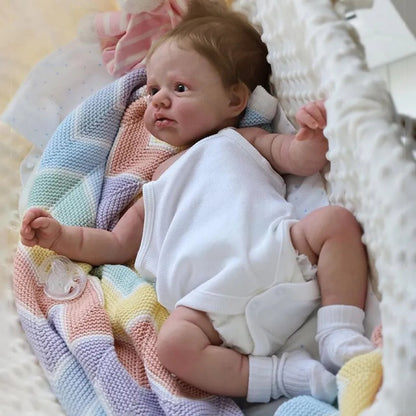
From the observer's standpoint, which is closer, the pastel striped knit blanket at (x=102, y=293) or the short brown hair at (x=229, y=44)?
the pastel striped knit blanket at (x=102, y=293)

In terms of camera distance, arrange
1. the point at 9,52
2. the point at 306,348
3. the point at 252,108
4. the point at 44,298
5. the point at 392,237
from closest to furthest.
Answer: the point at 392,237 → the point at 306,348 → the point at 44,298 → the point at 252,108 → the point at 9,52

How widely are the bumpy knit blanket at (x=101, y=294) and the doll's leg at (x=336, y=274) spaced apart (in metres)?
0.16

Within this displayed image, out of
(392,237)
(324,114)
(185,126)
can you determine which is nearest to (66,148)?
(185,126)

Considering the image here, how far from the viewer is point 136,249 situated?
4.10 ft

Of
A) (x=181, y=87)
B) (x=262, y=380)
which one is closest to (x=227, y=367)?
(x=262, y=380)

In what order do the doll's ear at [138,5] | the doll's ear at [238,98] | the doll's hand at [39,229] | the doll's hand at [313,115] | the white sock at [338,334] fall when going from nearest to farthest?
the white sock at [338,334] < the doll's hand at [313,115] < the doll's hand at [39,229] < the doll's ear at [238,98] < the doll's ear at [138,5]

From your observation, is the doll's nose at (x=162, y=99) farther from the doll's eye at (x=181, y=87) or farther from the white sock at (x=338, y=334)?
the white sock at (x=338, y=334)

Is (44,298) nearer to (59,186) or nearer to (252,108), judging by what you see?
(59,186)

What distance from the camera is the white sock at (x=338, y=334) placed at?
0.92 m

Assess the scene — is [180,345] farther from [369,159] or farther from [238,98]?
[238,98]

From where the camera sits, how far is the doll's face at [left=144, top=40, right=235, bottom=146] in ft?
4.08

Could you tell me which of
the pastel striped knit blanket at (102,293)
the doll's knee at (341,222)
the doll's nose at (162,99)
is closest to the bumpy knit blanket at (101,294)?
the pastel striped knit blanket at (102,293)

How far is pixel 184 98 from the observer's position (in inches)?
48.9

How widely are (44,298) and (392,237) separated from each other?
1.99 feet
